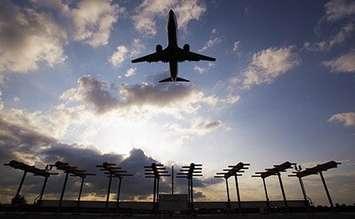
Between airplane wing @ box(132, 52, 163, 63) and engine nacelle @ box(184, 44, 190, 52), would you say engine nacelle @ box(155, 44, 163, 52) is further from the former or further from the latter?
engine nacelle @ box(184, 44, 190, 52)

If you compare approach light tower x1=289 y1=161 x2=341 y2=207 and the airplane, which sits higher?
the airplane

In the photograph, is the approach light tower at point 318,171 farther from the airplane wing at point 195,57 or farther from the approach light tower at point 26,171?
the approach light tower at point 26,171

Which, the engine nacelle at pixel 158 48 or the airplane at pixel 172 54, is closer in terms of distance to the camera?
the airplane at pixel 172 54

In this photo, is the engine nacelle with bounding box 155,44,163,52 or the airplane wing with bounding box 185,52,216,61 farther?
the airplane wing with bounding box 185,52,216,61

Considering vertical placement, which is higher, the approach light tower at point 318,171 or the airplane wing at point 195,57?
the airplane wing at point 195,57

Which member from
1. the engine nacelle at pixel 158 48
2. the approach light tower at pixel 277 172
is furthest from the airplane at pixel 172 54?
the approach light tower at pixel 277 172

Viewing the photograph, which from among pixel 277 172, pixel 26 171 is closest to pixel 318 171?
pixel 277 172

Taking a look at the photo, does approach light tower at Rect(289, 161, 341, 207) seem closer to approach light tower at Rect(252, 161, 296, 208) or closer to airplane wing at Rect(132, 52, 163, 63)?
approach light tower at Rect(252, 161, 296, 208)

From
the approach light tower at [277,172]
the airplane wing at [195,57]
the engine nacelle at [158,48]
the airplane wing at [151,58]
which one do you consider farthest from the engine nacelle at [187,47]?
the approach light tower at [277,172]

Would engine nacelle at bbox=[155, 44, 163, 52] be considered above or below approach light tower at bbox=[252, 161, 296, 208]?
above

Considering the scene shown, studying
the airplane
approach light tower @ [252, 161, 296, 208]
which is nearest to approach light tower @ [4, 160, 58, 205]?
the airplane

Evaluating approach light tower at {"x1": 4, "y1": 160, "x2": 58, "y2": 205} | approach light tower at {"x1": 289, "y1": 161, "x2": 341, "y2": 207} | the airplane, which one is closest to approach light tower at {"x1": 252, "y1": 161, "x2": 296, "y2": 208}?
approach light tower at {"x1": 289, "y1": 161, "x2": 341, "y2": 207}

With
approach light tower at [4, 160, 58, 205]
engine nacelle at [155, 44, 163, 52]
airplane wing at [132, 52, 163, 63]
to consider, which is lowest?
approach light tower at [4, 160, 58, 205]

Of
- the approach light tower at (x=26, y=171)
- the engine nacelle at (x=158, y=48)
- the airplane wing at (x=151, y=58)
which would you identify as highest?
the engine nacelle at (x=158, y=48)
